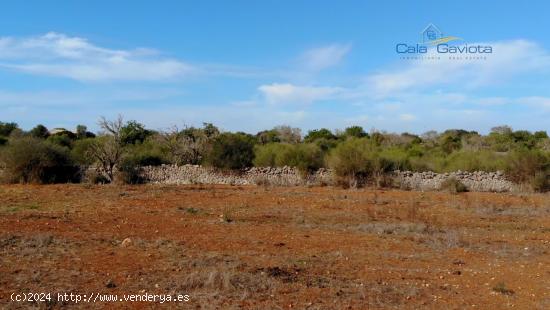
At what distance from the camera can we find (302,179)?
25078 mm

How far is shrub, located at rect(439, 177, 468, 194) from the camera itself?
21519mm

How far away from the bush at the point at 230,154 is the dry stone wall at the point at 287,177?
436 millimetres

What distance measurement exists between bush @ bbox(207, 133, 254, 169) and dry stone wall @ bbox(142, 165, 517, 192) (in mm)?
436

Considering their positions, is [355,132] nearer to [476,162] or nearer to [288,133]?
[288,133]

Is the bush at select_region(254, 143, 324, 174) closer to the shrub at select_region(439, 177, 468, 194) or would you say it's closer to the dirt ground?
the shrub at select_region(439, 177, 468, 194)

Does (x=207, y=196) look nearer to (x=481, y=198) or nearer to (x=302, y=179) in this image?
(x=302, y=179)

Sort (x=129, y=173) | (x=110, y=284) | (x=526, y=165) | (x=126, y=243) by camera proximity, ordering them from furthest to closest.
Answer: (x=129, y=173)
(x=526, y=165)
(x=126, y=243)
(x=110, y=284)

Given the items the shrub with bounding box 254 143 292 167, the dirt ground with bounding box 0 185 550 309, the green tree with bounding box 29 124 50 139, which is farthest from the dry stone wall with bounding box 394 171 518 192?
the green tree with bounding box 29 124 50 139

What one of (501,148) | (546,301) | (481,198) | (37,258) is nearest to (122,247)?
(37,258)

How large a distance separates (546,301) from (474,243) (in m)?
3.96

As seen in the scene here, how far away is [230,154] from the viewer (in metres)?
26.7

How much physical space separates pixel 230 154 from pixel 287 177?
138 inches

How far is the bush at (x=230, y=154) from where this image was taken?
26.3 metres

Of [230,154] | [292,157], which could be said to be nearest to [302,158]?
[292,157]
